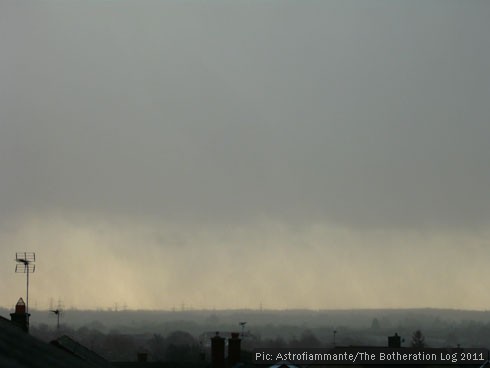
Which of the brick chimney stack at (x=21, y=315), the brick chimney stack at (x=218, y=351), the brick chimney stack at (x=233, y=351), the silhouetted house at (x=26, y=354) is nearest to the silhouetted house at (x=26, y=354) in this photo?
the silhouetted house at (x=26, y=354)

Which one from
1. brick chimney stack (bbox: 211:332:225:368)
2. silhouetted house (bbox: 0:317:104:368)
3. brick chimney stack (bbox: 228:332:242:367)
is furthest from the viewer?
brick chimney stack (bbox: 228:332:242:367)

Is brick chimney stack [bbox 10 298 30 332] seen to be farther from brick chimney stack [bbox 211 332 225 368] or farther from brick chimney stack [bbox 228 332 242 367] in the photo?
brick chimney stack [bbox 228 332 242 367]

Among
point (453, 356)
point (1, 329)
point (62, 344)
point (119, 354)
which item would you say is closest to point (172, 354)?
→ point (119, 354)

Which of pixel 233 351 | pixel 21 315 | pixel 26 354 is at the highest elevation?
pixel 21 315

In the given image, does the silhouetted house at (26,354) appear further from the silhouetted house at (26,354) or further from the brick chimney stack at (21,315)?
the brick chimney stack at (21,315)

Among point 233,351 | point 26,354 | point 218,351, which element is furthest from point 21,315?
point 26,354

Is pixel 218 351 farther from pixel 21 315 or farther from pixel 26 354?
pixel 26 354

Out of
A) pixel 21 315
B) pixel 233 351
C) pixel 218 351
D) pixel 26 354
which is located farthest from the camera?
pixel 233 351

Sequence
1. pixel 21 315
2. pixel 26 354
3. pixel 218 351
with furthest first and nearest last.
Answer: pixel 218 351 → pixel 21 315 → pixel 26 354

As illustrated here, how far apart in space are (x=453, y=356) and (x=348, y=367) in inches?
472

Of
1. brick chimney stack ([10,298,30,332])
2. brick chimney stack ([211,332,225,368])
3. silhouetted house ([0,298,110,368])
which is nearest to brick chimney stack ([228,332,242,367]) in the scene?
brick chimney stack ([211,332,225,368])

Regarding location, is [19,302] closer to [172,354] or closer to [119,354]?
[172,354]

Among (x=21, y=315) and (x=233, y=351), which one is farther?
(x=233, y=351)

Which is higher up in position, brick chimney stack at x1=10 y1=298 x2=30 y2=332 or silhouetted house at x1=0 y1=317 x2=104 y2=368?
brick chimney stack at x1=10 y1=298 x2=30 y2=332
